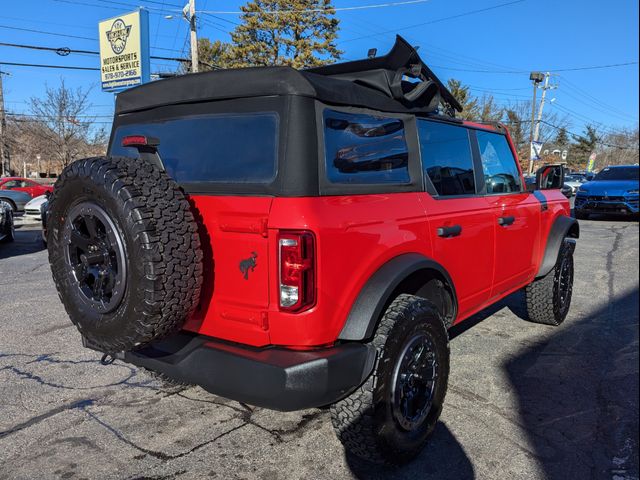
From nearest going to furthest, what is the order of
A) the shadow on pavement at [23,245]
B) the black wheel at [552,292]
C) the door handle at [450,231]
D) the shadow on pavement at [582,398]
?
the shadow on pavement at [582,398]
the door handle at [450,231]
the black wheel at [552,292]
the shadow on pavement at [23,245]

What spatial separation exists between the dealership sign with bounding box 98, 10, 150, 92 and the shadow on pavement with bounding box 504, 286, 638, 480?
1619 cm

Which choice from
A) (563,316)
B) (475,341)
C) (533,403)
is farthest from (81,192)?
Answer: (563,316)

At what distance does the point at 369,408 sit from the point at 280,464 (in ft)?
2.14

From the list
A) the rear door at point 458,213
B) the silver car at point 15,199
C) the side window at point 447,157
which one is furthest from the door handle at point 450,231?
the silver car at point 15,199

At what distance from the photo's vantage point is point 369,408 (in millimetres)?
2416

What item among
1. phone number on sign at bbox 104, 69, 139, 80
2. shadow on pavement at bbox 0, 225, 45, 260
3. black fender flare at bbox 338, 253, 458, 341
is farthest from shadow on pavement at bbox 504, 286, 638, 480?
phone number on sign at bbox 104, 69, 139, 80

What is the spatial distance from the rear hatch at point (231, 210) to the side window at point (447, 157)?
1.19 m

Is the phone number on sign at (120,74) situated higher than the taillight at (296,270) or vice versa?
the phone number on sign at (120,74)

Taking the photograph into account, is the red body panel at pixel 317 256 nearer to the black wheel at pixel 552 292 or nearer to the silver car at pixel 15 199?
the black wheel at pixel 552 292

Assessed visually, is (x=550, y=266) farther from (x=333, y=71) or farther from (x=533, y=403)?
(x=333, y=71)

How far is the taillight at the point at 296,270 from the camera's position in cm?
216

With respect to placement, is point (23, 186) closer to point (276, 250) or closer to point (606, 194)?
point (606, 194)

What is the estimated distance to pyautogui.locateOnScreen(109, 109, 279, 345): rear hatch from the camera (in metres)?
2.29

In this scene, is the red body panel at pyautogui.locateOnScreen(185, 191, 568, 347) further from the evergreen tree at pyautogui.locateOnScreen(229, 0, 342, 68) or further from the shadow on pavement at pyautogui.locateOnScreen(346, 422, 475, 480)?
the evergreen tree at pyautogui.locateOnScreen(229, 0, 342, 68)
